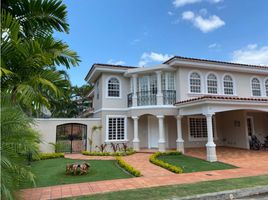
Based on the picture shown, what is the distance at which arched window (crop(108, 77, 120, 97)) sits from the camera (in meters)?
17.7

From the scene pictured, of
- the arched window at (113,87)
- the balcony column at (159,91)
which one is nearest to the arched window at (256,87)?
the balcony column at (159,91)

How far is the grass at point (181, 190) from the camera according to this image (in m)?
6.22

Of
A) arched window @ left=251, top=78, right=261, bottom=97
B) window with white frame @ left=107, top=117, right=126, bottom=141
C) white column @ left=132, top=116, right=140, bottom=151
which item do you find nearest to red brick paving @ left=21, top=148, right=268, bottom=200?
white column @ left=132, top=116, right=140, bottom=151

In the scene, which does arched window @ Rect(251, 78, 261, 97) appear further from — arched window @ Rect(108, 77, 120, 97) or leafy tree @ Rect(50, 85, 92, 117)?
leafy tree @ Rect(50, 85, 92, 117)

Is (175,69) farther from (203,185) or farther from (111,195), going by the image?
(111,195)

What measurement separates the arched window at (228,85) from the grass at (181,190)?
10967mm

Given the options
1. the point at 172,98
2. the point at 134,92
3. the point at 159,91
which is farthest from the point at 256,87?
the point at 134,92

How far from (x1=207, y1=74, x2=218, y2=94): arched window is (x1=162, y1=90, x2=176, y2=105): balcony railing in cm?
311

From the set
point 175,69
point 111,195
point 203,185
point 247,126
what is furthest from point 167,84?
point 111,195

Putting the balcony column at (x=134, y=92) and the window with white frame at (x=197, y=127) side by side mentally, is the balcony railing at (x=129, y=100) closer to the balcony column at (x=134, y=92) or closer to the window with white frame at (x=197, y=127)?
the balcony column at (x=134, y=92)

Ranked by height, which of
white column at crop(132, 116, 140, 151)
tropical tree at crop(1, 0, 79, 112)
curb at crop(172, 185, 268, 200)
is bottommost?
curb at crop(172, 185, 268, 200)

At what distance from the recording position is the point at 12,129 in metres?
4.53

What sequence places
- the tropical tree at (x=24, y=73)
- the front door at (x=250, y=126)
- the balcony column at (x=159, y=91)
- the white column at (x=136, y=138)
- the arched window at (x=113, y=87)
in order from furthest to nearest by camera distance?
the front door at (x=250, y=126), the arched window at (x=113, y=87), the white column at (x=136, y=138), the balcony column at (x=159, y=91), the tropical tree at (x=24, y=73)

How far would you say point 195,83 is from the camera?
17.0m
